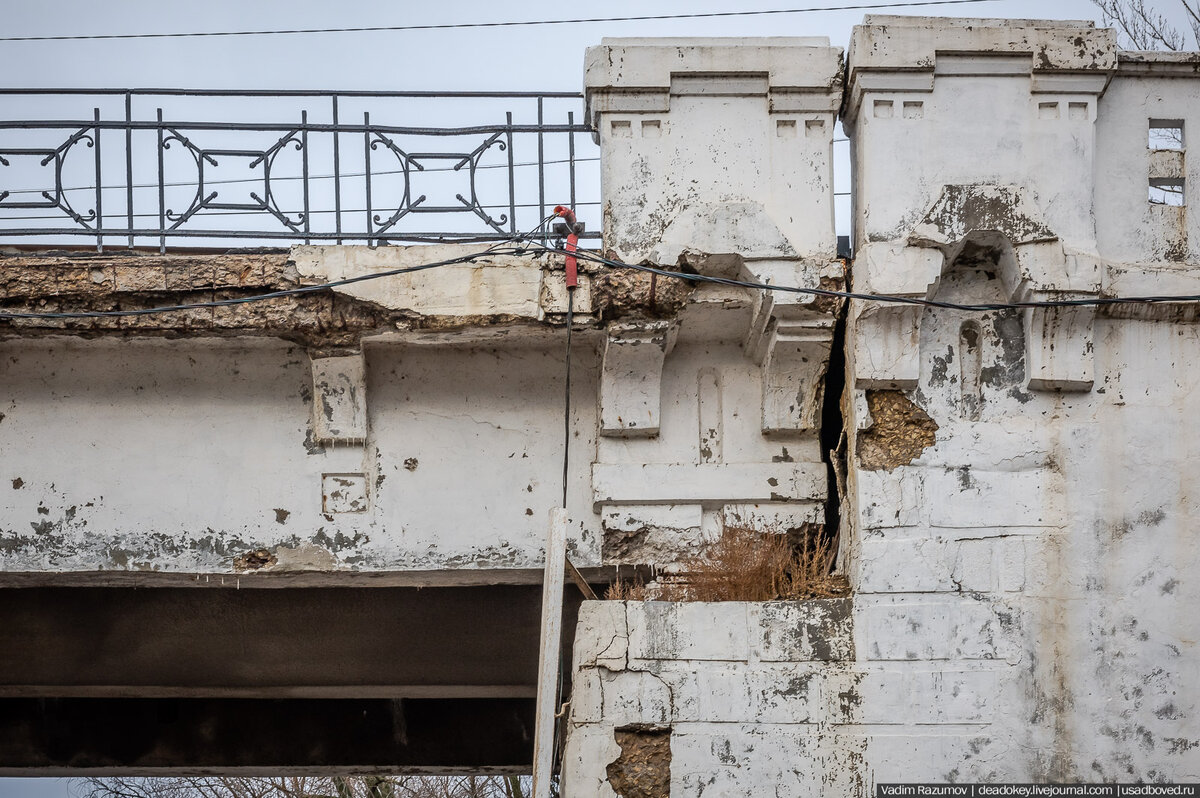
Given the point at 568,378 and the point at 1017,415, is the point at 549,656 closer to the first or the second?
the point at 568,378

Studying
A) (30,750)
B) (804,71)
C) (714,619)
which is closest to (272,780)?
(30,750)

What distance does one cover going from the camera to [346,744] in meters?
7.87

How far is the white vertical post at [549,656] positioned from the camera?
5.46m

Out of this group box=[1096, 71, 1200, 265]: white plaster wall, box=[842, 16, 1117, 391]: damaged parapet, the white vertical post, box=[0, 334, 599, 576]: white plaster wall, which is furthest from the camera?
box=[0, 334, 599, 576]: white plaster wall

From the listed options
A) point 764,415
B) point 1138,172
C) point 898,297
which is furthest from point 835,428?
point 1138,172

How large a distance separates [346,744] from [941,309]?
14.9 ft

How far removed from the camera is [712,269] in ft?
19.5

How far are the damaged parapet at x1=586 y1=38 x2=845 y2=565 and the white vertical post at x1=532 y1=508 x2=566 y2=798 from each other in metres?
0.53

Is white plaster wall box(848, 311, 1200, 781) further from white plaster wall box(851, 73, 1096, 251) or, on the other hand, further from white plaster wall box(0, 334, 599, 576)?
white plaster wall box(0, 334, 599, 576)

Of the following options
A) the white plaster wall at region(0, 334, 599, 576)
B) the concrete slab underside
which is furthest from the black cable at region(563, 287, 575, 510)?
the concrete slab underside

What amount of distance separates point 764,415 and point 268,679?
3.39 m

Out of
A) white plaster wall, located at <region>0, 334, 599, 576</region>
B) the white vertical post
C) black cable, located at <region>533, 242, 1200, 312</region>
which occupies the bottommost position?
the white vertical post

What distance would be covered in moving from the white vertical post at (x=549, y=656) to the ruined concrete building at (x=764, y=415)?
0.67 feet

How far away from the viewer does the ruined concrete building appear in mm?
5578
